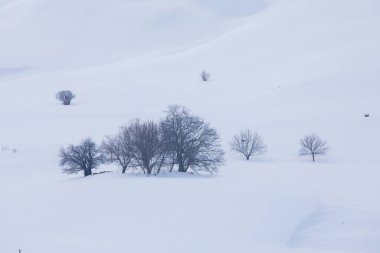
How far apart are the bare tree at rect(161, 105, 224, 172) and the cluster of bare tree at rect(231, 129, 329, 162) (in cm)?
1055

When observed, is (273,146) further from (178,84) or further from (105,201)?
(178,84)

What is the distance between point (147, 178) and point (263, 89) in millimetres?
44146

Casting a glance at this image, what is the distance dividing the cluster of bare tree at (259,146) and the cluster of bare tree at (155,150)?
10055mm

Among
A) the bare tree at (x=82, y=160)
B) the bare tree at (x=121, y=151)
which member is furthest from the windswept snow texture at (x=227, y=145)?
the bare tree at (x=121, y=151)

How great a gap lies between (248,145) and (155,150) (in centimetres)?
1676

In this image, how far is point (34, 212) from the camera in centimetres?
2247

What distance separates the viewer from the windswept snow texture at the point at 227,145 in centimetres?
1948

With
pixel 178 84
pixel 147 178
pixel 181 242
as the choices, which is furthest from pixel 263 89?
pixel 181 242

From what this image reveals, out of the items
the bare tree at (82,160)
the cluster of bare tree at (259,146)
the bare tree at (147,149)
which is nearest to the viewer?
the bare tree at (147,149)

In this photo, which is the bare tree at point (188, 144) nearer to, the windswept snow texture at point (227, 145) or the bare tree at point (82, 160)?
the windswept snow texture at point (227, 145)

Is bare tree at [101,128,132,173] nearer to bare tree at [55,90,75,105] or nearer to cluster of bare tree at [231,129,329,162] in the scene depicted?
cluster of bare tree at [231,129,329,162]

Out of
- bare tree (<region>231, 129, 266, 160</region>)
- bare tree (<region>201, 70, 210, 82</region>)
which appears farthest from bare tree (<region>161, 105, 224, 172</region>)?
bare tree (<region>201, 70, 210, 82</region>)

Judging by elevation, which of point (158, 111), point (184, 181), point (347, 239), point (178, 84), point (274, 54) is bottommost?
point (347, 239)

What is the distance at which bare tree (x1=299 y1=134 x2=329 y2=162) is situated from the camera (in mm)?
45438
